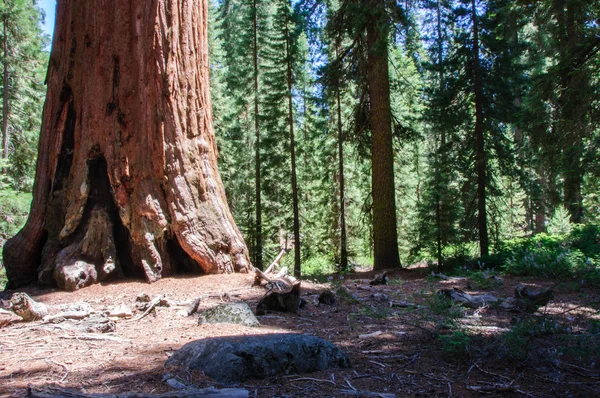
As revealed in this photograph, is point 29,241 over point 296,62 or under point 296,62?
under

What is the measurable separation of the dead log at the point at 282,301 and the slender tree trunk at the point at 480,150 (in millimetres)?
8688

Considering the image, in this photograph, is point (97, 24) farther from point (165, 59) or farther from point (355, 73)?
point (355, 73)

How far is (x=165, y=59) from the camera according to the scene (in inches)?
258

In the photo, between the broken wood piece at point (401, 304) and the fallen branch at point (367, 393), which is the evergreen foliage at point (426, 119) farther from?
the fallen branch at point (367, 393)

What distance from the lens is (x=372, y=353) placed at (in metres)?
3.32

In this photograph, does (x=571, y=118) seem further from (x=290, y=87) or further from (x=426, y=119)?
(x=290, y=87)

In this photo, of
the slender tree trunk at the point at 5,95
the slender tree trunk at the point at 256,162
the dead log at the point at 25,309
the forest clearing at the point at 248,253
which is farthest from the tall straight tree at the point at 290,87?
the dead log at the point at 25,309

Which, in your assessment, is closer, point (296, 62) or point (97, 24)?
point (97, 24)

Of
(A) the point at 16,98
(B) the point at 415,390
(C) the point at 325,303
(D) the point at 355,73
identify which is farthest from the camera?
(A) the point at 16,98

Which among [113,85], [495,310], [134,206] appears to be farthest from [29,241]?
[495,310]

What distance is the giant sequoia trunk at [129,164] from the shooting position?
6.55 metres

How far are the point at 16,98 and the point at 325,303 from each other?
67.9 ft

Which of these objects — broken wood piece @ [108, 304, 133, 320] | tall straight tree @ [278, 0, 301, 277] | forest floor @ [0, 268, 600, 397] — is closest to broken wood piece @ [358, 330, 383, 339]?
forest floor @ [0, 268, 600, 397]

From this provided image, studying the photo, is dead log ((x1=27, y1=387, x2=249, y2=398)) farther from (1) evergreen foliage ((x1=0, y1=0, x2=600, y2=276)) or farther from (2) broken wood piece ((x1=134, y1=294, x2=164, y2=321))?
(1) evergreen foliage ((x1=0, y1=0, x2=600, y2=276))
